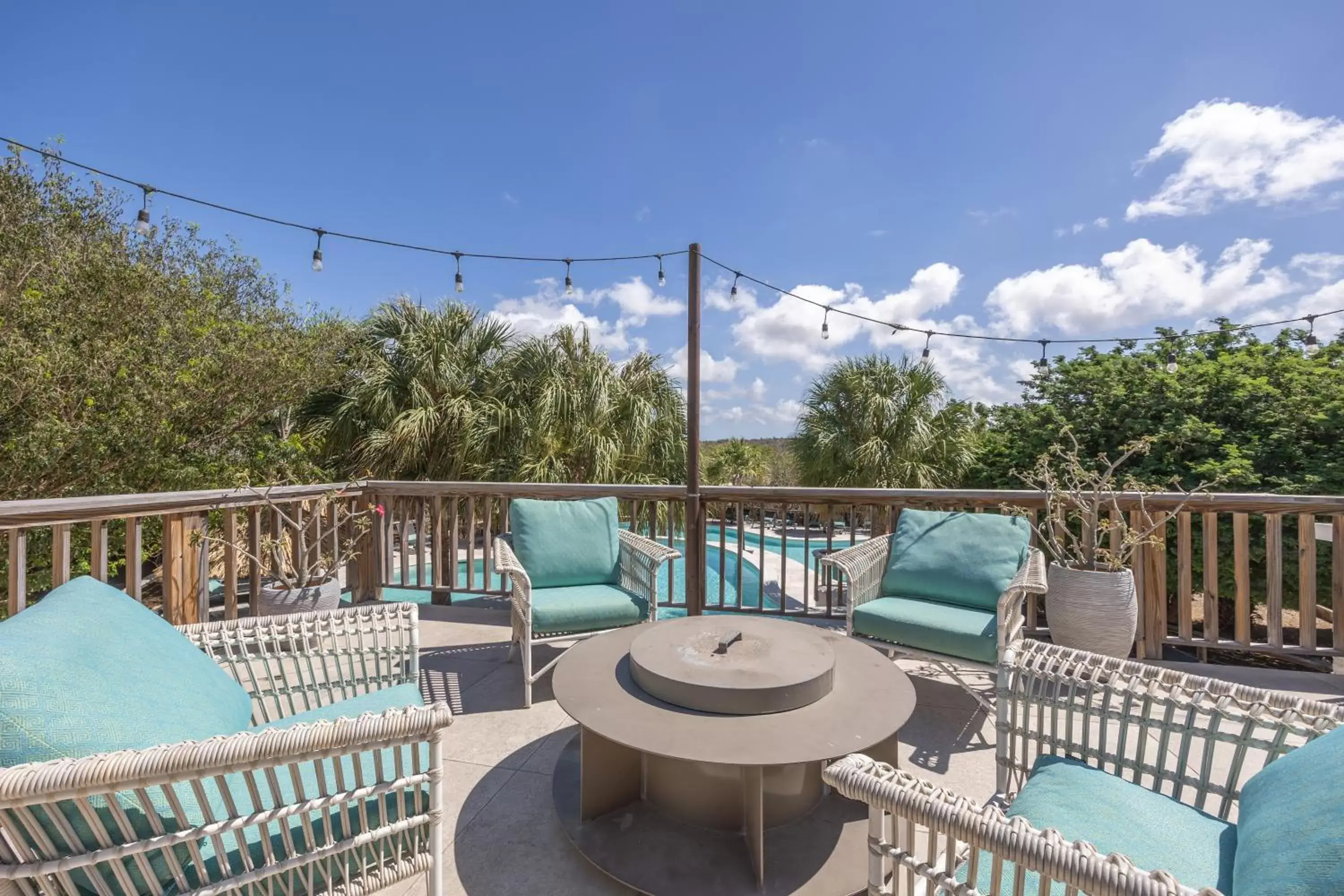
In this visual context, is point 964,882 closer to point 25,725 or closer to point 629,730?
point 629,730

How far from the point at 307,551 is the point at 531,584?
61.8 inches

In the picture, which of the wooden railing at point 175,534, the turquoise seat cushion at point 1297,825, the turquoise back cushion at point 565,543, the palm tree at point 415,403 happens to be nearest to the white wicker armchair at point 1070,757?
the turquoise seat cushion at point 1297,825

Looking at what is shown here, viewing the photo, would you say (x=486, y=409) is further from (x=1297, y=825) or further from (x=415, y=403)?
(x=1297, y=825)

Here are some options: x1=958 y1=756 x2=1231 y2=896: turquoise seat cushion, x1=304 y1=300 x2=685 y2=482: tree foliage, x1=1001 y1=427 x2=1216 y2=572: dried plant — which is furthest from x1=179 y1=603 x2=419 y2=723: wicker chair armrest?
x1=304 y1=300 x2=685 y2=482: tree foliage

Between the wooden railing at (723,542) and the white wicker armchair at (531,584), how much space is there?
0.60 meters

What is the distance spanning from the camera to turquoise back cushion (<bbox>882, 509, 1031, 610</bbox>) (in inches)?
111

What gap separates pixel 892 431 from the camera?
1062 centimetres

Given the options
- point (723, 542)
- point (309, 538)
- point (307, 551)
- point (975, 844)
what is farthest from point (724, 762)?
point (309, 538)

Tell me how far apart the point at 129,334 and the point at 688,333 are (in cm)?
614

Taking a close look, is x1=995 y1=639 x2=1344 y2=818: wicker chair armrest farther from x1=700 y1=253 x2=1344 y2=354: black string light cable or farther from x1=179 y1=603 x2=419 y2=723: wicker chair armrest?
x1=700 y1=253 x2=1344 y2=354: black string light cable

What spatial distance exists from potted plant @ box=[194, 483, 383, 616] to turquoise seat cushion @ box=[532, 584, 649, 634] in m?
1.26

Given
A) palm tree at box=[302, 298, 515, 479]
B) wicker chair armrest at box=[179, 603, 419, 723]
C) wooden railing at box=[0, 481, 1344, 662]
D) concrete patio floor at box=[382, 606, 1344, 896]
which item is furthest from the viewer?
palm tree at box=[302, 298, 515, 479]

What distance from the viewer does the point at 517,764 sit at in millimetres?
2170

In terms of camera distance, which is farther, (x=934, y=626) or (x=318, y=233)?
(x=318, y=233)
